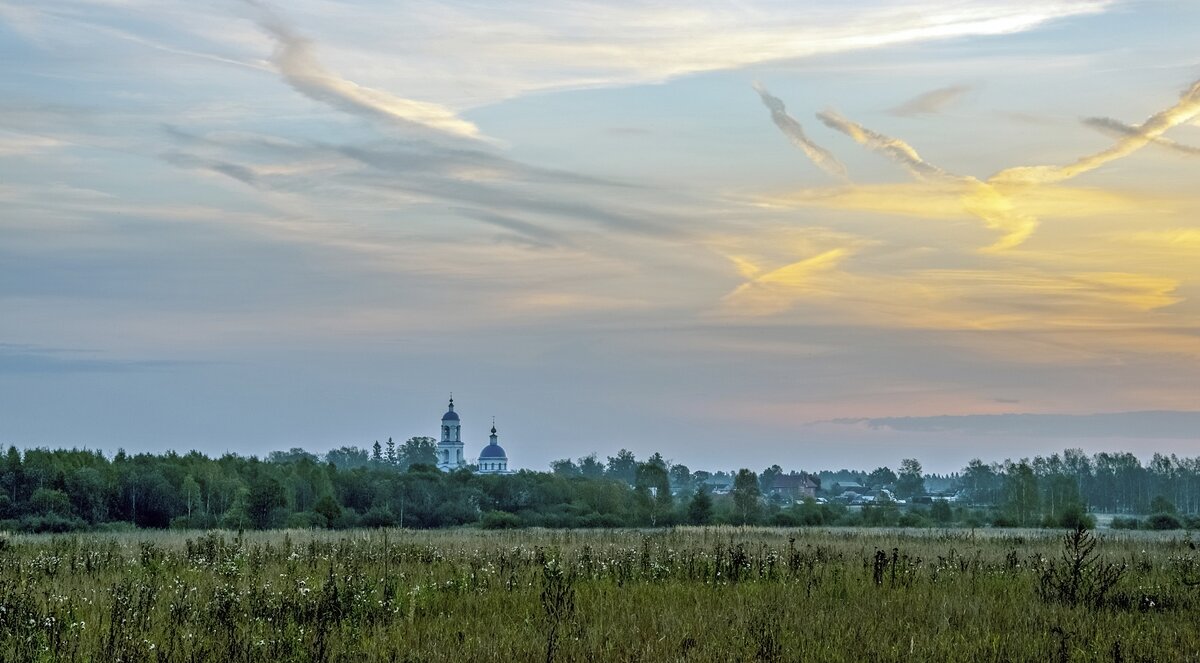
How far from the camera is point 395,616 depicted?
14.0 meters

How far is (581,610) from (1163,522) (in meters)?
73.5

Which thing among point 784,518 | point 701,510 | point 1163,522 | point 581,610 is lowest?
point 784,518

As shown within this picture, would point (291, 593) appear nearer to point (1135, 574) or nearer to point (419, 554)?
point (419, 554)

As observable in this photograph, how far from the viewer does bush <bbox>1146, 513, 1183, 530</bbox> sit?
74.4m

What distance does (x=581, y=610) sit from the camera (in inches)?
563

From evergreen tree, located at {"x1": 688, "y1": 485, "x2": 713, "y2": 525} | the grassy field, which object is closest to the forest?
evergreen tree, located at {"x1": 688, "y1": 485, "x2": 713, "y2": 525}

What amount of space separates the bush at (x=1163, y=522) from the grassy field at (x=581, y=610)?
5938 centimetres

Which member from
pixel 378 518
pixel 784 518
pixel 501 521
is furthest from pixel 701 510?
pixel 378 518

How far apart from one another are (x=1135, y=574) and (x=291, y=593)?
1538 centimetres

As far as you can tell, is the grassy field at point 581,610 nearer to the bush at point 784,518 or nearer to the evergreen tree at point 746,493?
the bush at point 784,518

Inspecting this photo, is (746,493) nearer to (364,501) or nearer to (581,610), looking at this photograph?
(364,501)

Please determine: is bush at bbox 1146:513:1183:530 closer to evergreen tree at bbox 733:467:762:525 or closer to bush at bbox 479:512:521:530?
evergreen tree at bbox 733:467:762:525

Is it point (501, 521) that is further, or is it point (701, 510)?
point (701, 510)

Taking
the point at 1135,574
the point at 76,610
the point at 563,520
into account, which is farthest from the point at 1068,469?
the point at 76,610
